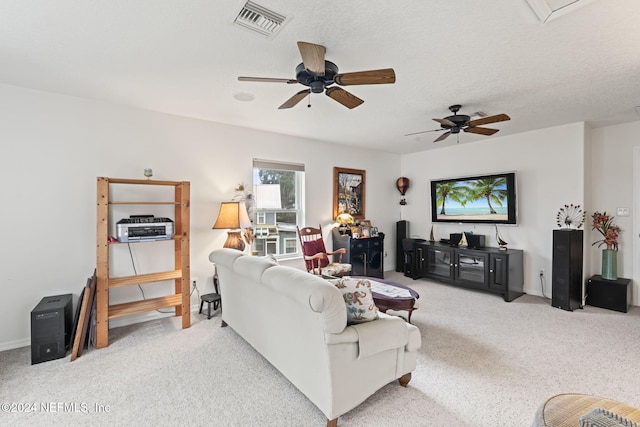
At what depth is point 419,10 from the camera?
1.77m

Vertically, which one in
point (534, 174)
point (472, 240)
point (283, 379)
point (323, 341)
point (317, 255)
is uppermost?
point (534, 174)

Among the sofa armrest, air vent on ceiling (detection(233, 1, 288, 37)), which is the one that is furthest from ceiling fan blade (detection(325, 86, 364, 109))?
the sofa armrest

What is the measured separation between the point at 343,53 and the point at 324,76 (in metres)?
0.24

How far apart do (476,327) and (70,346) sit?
4.19m

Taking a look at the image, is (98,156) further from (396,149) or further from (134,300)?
(396,149)

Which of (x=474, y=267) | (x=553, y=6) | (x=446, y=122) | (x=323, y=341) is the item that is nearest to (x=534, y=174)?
(x=474, y=267)

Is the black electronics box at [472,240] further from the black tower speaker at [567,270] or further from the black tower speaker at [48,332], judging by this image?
the black tower speaker at [48,332]

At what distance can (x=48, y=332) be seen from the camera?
260cm

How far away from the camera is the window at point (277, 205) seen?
4.52 meters

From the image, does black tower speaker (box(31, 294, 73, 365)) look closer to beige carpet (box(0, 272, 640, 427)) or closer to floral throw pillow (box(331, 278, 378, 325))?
beige carpet (box(0, 272, 640, 427))

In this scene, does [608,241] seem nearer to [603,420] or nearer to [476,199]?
[476,199]

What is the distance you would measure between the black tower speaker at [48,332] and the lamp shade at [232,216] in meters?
1.69

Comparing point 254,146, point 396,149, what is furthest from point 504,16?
point 396,149

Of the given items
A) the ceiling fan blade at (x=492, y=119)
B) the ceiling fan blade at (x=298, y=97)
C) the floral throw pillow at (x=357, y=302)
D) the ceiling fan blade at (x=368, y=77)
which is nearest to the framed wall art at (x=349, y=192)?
the ceiling fan blade at (x=492, y=119)
